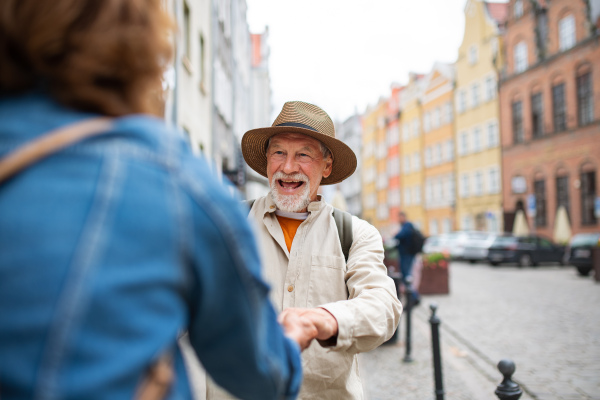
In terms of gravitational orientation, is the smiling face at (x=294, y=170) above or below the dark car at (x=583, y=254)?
above

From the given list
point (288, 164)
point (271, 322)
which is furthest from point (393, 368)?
point (271, 322)

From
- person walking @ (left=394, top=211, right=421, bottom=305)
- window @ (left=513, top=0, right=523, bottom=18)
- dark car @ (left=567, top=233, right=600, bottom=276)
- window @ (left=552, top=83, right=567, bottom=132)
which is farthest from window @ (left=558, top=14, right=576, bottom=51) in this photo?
person walking @ (left=394, top=211, right=421, bottom=305)

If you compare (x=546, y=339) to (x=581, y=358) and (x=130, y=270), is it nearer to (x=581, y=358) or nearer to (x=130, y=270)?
(x=581, y=358)

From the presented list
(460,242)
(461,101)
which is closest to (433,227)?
(461,101)

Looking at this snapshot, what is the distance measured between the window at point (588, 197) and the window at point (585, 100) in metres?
3.02

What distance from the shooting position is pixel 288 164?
258cm

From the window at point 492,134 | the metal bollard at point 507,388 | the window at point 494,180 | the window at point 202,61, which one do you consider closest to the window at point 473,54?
the window at point 492,134

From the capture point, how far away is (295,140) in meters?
2.60

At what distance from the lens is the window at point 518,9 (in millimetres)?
36000

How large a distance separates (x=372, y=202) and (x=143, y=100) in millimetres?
68872

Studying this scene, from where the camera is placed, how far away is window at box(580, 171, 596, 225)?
95.6 ft

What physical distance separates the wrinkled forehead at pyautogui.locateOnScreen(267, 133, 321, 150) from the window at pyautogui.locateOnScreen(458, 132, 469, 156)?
40879 millimetres

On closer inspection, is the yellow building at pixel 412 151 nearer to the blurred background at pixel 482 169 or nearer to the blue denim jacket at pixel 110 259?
the blurred background at pixel 482 169

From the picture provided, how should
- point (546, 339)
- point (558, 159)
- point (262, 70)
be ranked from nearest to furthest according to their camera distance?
point (546, 339) → point (558, 159) → point (262, 70)
